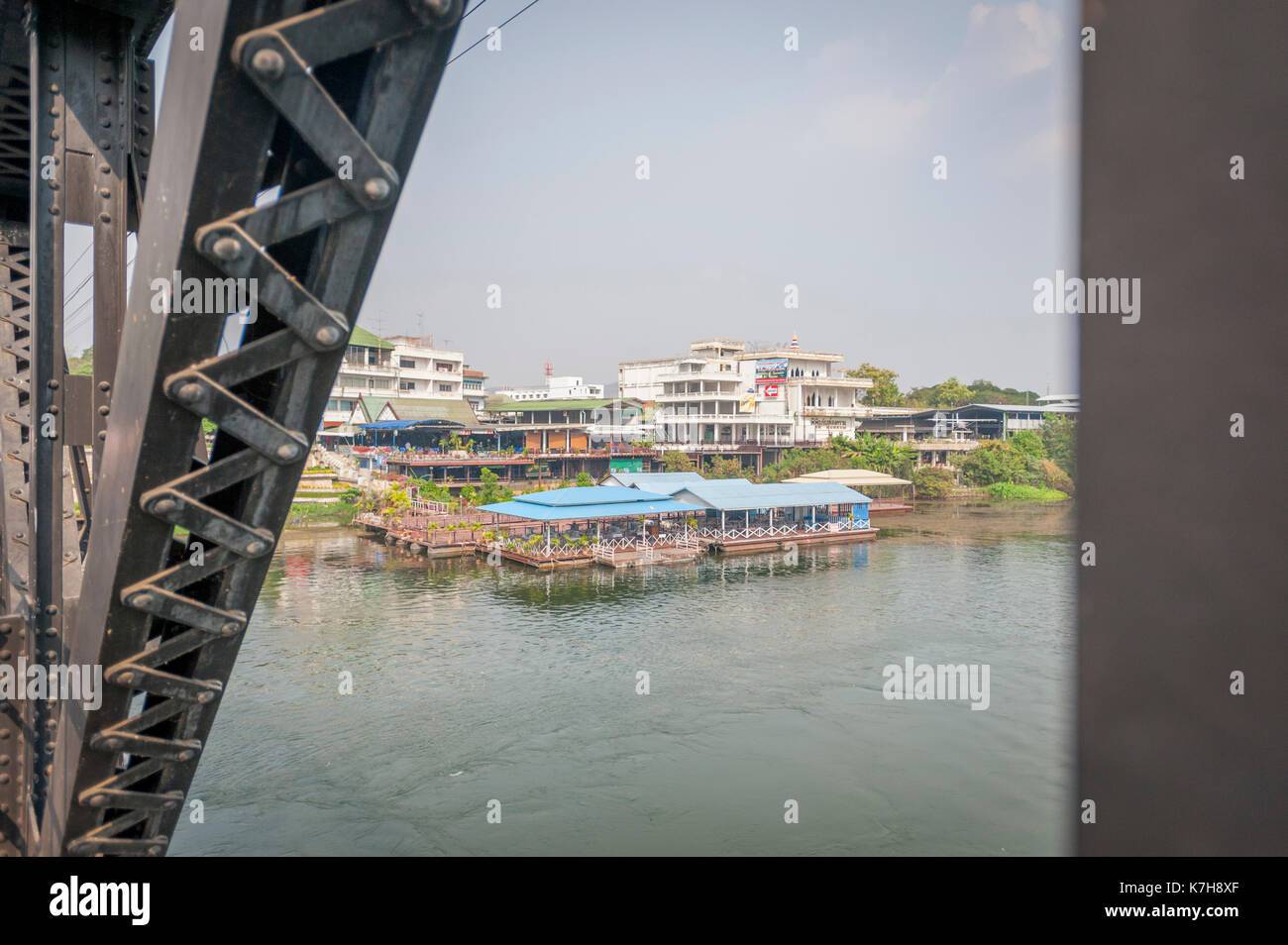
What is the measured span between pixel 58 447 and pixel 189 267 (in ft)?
2.96

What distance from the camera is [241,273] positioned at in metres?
0.70

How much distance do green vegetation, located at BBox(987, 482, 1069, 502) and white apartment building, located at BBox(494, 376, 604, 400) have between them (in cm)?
1437

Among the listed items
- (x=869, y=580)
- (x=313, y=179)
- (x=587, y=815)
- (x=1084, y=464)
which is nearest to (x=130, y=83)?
(x=313, y=179)

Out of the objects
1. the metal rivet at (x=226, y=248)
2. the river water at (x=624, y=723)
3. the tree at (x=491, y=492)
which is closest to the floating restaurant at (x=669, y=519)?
the river water at (x=624, y=723)

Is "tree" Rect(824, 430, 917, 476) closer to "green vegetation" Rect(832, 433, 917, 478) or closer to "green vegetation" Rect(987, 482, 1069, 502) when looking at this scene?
"green vegetation" Rect(832, 433, 917, 478)

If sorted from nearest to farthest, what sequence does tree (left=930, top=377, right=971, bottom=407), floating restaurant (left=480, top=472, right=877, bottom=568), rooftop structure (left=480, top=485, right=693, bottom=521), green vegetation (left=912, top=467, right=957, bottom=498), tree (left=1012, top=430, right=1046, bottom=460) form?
floating restaurant (left=480, top=472, right=877, bottom=568)
rooftop structure (left=480, top=485, right=693, bottom=521)
green vegetation (left=912, top=467, right=957, bottom=498)
tree (left=1012, top=430, right=1046, bottom=460)
tree (left=930, top=377, right=971, bottom=407)

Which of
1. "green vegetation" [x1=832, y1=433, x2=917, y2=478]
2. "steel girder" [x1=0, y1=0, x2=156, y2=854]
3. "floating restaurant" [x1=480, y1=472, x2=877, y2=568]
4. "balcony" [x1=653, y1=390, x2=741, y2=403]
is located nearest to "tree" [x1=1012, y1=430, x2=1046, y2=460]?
"green vegetation" [x1=832, y1=433, x2=917, y2=478]

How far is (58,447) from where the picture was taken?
137 cm

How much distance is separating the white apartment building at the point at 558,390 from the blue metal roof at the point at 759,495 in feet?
47.5

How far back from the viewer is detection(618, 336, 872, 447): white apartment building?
2578 centimetres

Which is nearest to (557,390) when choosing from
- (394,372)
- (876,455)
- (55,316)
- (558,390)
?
(558,390)

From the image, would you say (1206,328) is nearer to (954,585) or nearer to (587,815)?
(587,815)

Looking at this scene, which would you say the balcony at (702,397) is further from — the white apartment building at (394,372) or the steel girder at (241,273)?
the steel girder at (241,273)
